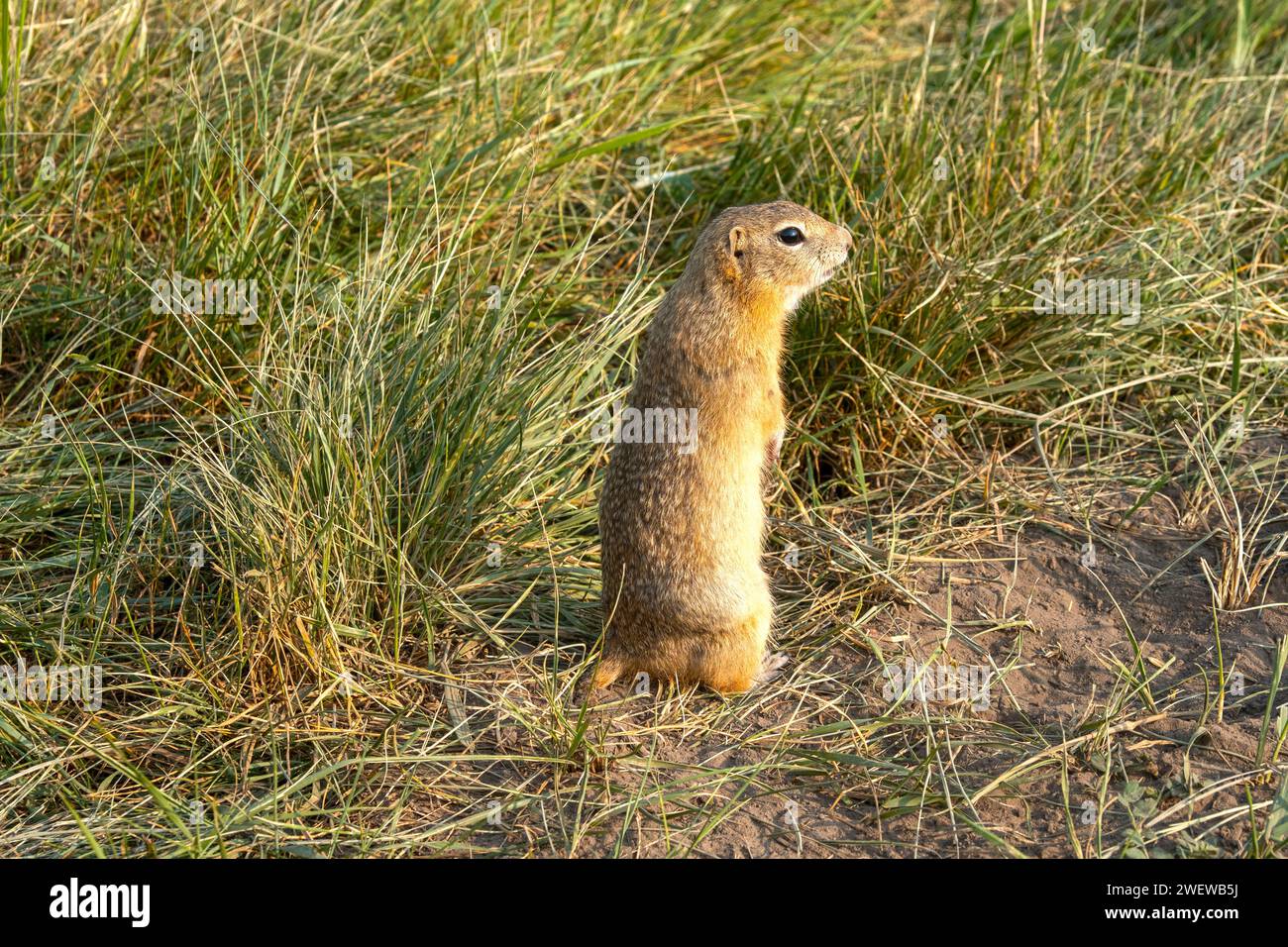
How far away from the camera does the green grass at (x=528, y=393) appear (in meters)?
3.90

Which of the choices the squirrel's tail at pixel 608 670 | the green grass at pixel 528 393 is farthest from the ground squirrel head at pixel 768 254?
the squirrel's tail at pixel 608 670

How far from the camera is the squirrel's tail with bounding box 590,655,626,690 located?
4.23 meters

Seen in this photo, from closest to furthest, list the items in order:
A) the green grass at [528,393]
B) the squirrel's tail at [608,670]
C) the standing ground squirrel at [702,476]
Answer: the green grass at [528,393]
the standing ground squirrel at [702,476]
the squirrel's tail at [608,670]

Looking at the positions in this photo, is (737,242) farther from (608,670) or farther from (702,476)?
(608,670)

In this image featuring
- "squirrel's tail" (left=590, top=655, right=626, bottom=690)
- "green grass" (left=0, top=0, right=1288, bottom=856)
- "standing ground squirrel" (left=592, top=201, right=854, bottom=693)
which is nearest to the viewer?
"green grass" (left=0, top=0, right=1288, bottom=856)

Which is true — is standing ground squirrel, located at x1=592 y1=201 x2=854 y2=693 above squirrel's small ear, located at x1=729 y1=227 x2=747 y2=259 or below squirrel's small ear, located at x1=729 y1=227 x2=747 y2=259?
below

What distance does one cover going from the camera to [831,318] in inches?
210

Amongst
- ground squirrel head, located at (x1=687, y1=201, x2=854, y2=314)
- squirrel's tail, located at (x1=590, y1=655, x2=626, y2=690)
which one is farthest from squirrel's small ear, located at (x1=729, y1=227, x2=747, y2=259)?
squirrel's tail, located at (x1=590, y1=655, x2=626, y2=690)

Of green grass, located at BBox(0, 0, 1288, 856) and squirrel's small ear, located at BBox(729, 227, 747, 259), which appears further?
squirrel's small ear, located at BBox(729, 227, 747, 259)

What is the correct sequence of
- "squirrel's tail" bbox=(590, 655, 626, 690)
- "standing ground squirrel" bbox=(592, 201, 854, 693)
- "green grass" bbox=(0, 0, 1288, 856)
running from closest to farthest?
"green grass" bbox=(0, 0, 1288, 856)
"standing ground squirrel" bbox=(592, 201, 854, 693)
"squirrel's tail" bbox=(590, 655, 626, 690)

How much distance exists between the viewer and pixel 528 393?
4629 mm

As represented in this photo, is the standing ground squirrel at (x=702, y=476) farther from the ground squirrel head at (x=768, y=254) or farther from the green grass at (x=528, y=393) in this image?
the green grass at (x=528, y=393)

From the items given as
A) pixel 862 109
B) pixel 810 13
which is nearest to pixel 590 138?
pixel 862 109

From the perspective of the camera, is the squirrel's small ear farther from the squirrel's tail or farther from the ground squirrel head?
the squirrel's tail
